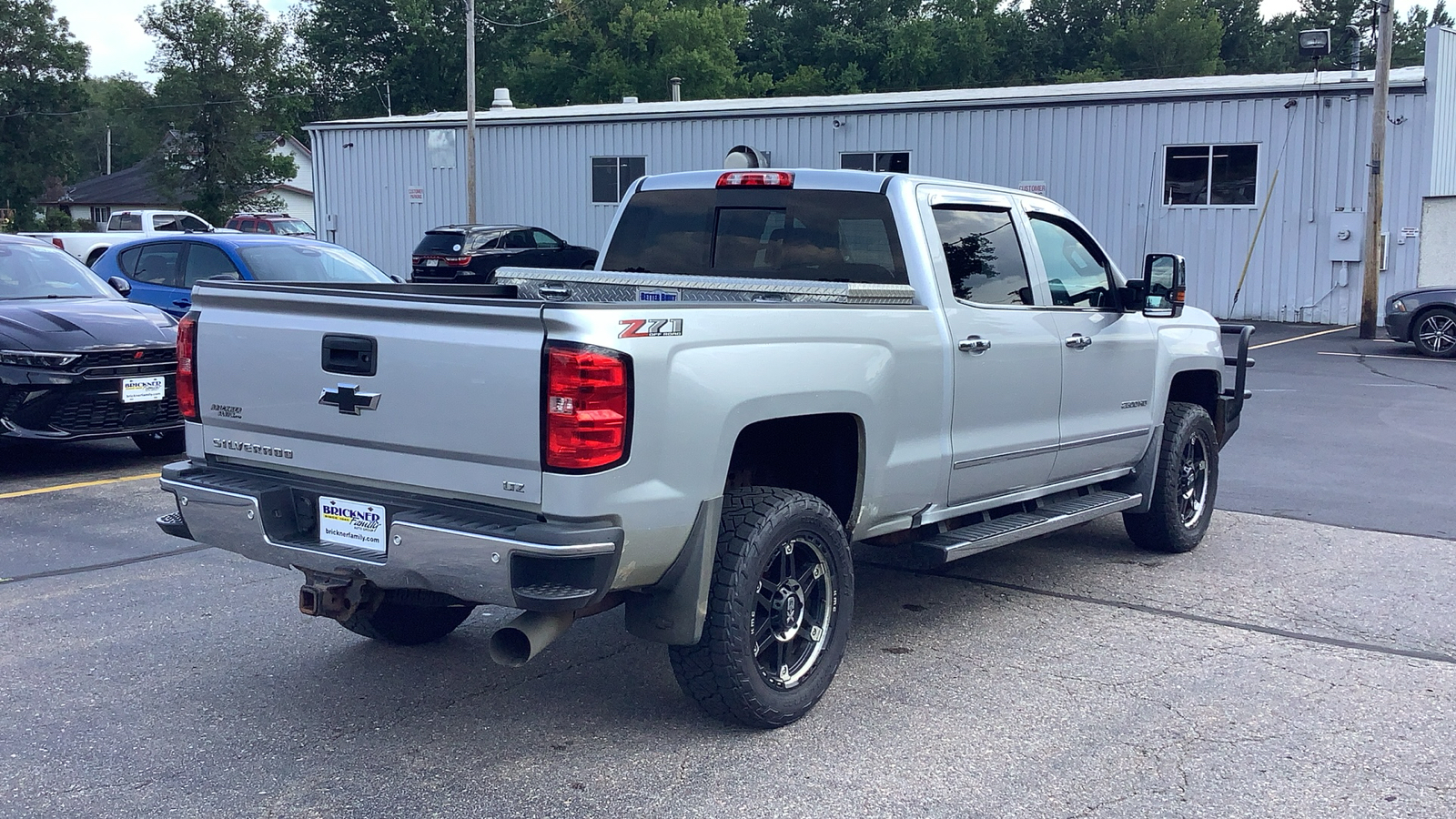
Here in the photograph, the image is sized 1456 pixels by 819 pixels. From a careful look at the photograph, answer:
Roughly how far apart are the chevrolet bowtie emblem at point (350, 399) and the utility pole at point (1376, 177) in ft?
65.0

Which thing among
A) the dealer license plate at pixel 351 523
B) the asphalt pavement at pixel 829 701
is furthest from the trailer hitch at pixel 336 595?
the asphalt pavement at pixel 829 701

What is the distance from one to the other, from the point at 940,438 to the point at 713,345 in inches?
55.0

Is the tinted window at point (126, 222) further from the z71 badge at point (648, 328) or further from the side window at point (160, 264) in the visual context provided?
the z71 badge at point (648, 328)

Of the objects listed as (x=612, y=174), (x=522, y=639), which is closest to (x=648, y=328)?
(x=522, y=639)

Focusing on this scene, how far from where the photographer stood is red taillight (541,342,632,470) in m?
3.67

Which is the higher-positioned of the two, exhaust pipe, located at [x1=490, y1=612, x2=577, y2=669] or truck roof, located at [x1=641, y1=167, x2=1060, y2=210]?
truck roof, located at [x1=641, y1=167, x2=1060, y2=210]

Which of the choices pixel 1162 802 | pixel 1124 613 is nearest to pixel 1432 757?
pixel 1162 802

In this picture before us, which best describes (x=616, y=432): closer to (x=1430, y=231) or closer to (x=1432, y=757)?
(x=1432, y=757)

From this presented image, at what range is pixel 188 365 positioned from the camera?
182 inches

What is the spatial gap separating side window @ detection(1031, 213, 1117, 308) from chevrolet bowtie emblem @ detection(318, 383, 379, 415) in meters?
3.30

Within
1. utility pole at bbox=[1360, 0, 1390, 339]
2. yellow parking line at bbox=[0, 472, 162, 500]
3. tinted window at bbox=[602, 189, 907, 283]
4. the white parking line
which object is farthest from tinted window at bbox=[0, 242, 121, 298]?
utility pole at bbox=[1360, 0, 1390, 339]

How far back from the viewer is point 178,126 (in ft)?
196

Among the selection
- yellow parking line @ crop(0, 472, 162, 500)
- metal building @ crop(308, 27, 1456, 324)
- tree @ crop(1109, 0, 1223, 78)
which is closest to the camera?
yellow parking line @ crop(0, 472, 162, 500)

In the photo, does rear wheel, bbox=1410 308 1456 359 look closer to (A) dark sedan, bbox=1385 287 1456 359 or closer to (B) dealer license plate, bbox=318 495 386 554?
(A) dark sedan, bbox=1385 287 1456 359
